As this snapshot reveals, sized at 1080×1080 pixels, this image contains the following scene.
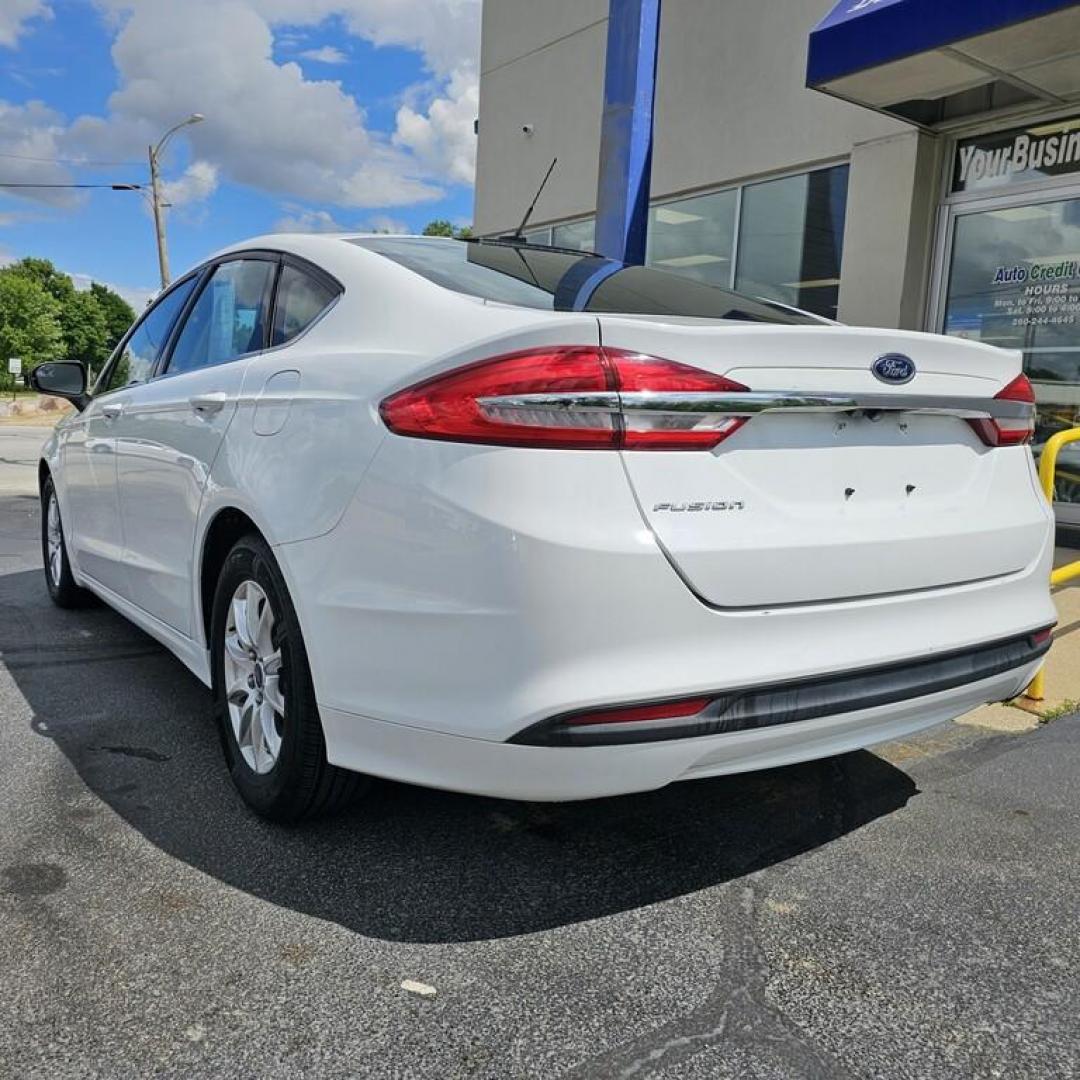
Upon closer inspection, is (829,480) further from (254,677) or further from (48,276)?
(48,276)

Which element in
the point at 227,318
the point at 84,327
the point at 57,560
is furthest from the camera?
the point at 84,327

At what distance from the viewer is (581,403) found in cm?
195

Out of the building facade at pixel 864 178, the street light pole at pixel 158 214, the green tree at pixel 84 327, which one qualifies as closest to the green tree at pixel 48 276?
the green tree at pixel 84 327

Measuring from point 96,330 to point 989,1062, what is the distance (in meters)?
107

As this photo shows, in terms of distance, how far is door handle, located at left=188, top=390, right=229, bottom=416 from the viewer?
9.51 ft

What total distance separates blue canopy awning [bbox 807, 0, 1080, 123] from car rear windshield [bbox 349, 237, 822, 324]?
12.1ft

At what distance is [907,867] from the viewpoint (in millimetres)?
2562

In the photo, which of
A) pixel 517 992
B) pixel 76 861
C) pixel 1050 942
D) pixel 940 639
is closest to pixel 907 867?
pixel 1050 942

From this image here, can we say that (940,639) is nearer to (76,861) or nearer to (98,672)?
(76,861)

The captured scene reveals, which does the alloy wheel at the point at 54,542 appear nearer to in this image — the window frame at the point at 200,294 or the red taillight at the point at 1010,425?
the window frame at the point at 200,294

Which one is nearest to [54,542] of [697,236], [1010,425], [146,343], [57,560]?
[57,560]

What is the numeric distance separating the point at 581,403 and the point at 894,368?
0.83m

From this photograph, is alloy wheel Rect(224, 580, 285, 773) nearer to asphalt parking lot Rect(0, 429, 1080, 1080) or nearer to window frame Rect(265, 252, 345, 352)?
asphalt parking lot Rect(0, 429, 1080, 1080)

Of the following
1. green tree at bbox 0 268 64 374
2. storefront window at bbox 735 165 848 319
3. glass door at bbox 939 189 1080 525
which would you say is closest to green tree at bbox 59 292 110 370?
green tree at bbox 0 268 64 374
